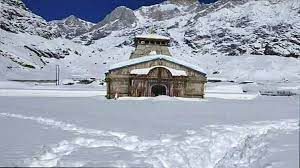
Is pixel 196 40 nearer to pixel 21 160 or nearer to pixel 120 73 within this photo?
pixel 120 73

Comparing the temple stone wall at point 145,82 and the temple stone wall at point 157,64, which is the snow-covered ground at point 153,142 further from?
the temple stone wall at point 157,64

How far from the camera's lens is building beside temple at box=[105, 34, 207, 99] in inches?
1516

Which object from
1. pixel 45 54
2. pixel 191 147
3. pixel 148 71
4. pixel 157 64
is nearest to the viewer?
pixel 191 147

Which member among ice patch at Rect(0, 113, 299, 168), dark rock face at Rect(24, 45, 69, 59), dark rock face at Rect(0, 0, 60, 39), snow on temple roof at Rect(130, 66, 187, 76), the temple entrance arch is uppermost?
dark rock face at Rect(0, 0, 60, 39)

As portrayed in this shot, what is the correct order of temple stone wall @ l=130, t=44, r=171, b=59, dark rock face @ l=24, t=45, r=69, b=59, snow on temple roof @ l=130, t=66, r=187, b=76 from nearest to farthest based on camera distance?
snow on temple roof @ l=130, t=66, r=187, b=76, temple stone wall @ l=130, t=44, r=171, b=59, dark rock face @ l=24, t=45, r=69, b=59

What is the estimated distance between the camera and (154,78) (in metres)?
38.5

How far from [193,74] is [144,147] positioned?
88.2ft

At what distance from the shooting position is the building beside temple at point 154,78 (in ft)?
126

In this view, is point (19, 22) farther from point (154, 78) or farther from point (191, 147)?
point (191, 147)

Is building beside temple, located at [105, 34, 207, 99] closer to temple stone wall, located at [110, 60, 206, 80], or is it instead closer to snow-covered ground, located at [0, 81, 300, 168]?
temple stone wall, located at [110, 60, 206, 80]


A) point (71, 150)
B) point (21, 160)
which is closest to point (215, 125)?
point (71, 150)

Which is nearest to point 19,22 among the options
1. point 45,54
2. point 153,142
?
point 45,54

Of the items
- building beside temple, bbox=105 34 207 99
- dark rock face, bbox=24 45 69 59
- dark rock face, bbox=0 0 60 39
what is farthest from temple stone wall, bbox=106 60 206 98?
dark rock face, bbox=0 0 60 39

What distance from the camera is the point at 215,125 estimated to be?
17453 millimetres
